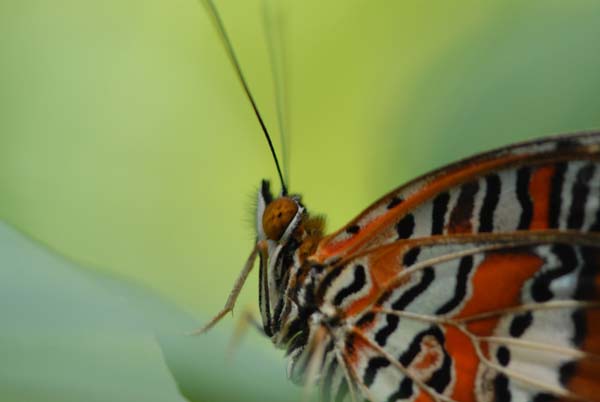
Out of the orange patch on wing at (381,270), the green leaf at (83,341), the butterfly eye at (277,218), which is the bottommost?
the orange patch on wing at (381,270)

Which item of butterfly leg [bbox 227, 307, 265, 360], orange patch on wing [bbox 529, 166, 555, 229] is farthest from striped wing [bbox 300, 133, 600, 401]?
butterfly leg [bbox 227, 307, 265, 360]

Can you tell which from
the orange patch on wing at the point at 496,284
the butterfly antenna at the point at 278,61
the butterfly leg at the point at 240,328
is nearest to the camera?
the butterfly leg at the point at 240,328

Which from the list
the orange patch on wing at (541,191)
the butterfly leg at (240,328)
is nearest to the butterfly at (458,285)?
the orange patch on wing at (541,191)

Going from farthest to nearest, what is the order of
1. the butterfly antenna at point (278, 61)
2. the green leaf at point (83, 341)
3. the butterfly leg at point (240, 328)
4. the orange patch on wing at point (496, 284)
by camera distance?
the butterfly antenna at point (278, 61)
the orange patch on wing at point (496, 284)
the butterfly leg at point (240, 328)
the green leaf at point (83, 341)

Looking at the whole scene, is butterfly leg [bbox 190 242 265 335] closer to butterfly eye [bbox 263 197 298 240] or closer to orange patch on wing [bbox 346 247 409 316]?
butterfly eye [bbox 263 197 298 240]

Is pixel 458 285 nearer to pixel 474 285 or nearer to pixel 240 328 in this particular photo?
pixel 474 285

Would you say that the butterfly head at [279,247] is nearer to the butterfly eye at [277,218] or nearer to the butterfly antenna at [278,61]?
the butterfly eye at [277,218]

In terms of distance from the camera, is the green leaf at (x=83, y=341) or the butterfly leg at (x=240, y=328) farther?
the butterfly leg at (x=240, y=328)

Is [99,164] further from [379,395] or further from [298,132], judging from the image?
[379,395]
